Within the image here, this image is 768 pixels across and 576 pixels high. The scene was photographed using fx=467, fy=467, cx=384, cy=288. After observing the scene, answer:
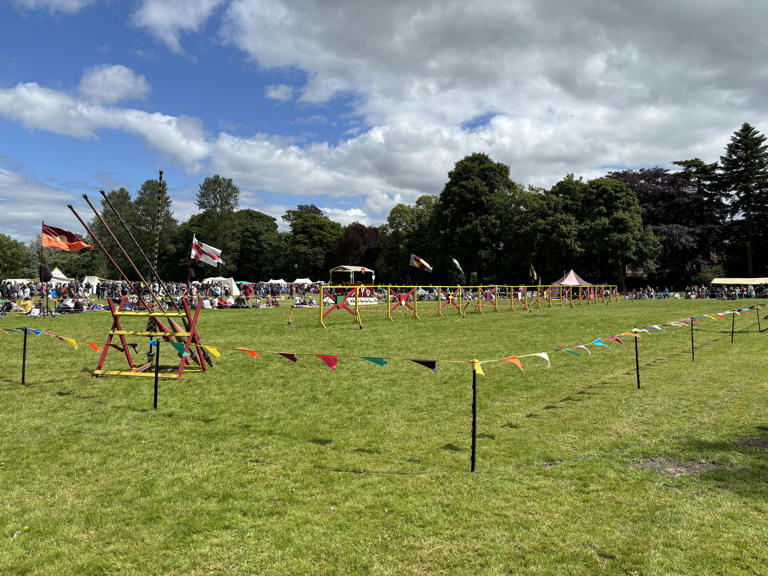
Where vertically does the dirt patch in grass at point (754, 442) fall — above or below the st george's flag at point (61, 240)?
below

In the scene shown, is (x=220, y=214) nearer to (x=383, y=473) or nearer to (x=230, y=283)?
(x=230, y=283)

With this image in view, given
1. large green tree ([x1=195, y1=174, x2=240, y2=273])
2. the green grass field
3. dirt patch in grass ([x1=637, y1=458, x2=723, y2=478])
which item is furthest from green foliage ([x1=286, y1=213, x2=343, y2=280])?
dirt patch in grass ([x1=637, y1=458, x2=723, y2=478])

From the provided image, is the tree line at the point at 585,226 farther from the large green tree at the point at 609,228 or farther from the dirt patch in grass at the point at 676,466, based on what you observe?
the dirt patch in grass at the point at 676,466

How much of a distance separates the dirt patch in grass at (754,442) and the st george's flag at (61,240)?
12636mm

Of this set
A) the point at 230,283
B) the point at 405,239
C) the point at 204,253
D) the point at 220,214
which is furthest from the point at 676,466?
the point at 220,214

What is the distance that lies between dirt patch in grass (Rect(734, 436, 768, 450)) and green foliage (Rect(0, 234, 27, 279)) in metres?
104

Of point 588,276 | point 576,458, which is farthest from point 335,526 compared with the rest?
point 588,276

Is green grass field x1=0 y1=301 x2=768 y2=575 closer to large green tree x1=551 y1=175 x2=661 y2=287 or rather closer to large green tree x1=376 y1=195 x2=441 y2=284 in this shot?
large green tree x1=551 y1=175 x2=661 y2=287

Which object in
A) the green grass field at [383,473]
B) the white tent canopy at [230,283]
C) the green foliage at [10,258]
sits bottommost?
the green grass field at [383,473]

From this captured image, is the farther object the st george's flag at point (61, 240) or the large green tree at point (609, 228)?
the large green tree at point (609, 228)

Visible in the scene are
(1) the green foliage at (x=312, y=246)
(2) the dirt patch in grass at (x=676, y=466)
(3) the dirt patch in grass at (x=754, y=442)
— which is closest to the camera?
(2) the dirt patch in grass at (x=676, y=466)

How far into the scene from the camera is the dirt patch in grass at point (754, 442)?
6262mm

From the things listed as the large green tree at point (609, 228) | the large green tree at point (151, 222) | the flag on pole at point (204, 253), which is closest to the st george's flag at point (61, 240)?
the flag on pole at point (204, 253)

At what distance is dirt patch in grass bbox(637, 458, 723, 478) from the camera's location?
552cm
